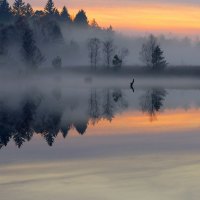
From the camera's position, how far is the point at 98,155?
97.9ft

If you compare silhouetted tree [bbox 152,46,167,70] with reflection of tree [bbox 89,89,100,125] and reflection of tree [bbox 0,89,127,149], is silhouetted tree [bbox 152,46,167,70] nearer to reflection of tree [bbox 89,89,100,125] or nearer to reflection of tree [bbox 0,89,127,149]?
reflection of tree [bbox 89,89,100,125]

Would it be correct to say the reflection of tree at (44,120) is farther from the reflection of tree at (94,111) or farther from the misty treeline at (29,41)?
the misty treeline at (29,41)

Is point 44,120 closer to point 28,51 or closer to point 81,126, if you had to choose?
point 81,126

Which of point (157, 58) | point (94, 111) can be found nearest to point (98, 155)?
point (94, 111)

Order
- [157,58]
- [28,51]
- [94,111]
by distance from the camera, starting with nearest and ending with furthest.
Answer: [94,111]
[28,51]
[157,58]

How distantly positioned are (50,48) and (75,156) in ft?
534

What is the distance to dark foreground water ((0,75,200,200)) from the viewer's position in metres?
21.3

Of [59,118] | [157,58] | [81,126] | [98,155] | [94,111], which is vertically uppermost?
[98,155]

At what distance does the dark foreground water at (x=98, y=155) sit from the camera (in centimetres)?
2131

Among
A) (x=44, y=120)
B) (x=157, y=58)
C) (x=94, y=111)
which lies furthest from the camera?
(x=157, y=58)

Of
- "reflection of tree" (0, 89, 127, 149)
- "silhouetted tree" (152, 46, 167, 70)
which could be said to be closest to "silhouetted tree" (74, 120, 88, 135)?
"reflection of tree" (0, 89, 127, 149)

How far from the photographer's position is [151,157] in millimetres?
28969

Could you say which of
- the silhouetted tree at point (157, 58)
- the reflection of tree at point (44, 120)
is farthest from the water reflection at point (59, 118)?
the silhouetted tree at point (157, 58)

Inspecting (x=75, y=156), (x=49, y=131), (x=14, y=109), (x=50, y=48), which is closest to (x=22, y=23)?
(x=50, y=48)
